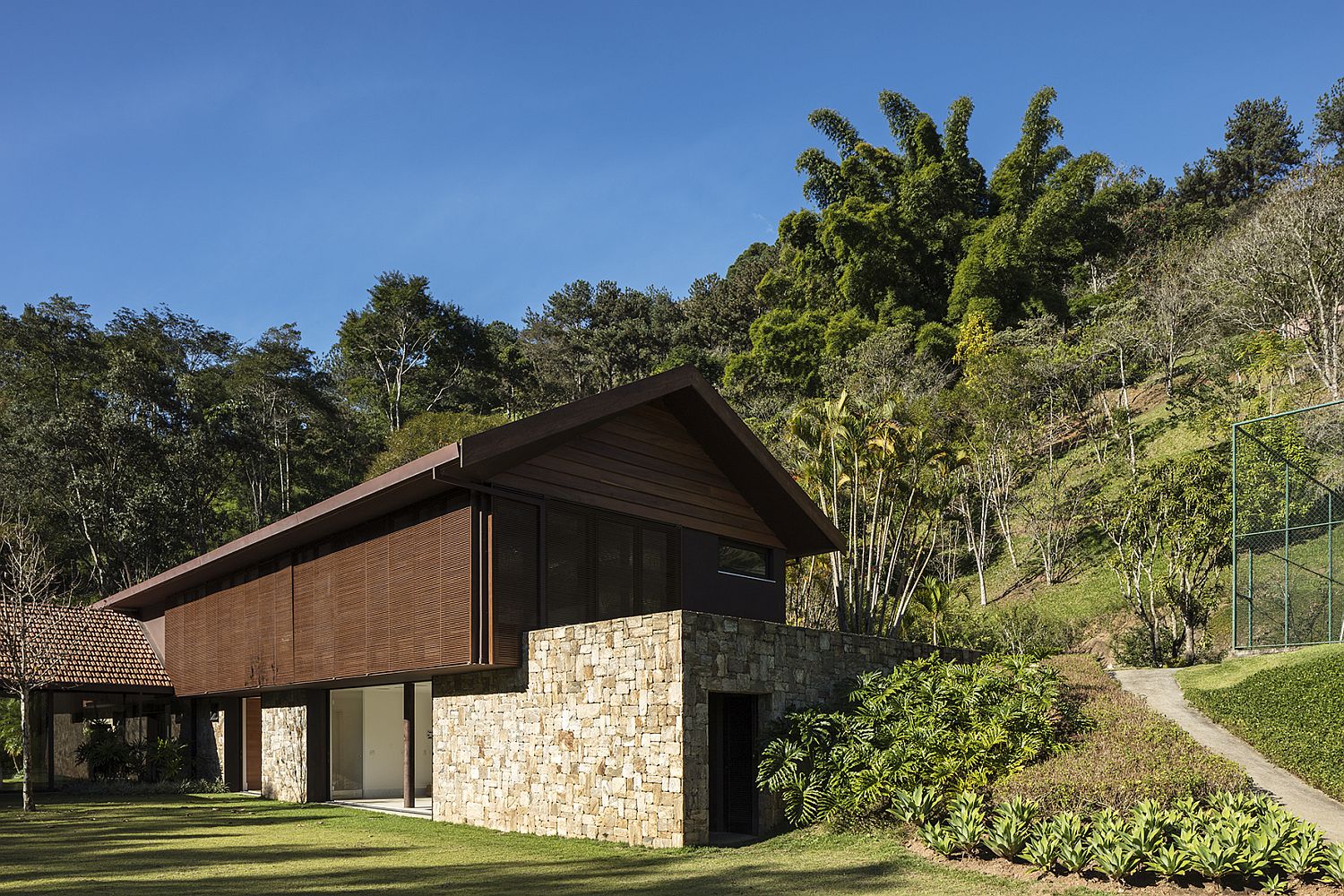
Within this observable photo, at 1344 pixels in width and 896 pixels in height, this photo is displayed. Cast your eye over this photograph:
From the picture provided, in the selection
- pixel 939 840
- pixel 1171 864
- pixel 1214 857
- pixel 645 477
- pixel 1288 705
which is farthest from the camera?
pixel 645 477

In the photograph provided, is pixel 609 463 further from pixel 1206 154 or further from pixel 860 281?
pixel 1206 154

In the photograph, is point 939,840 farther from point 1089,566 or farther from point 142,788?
point 1089,566

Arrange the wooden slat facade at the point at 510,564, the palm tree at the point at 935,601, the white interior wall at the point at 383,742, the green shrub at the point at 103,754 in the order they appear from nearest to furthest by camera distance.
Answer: the wooden slat facade at the point at 510,564, the white interior wall at the point at 383,742, the green shrub at the point at 103,754, the palm tree at the point at 935,601

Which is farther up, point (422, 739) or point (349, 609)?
A: point (349, 609)

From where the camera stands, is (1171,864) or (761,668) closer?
(1171,864)

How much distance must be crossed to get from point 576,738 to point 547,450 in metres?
4.10

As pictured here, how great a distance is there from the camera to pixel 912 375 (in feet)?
131

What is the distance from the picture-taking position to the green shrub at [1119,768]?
10953mm

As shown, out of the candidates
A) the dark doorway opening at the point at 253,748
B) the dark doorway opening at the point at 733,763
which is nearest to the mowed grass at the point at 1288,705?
the dark doorway opening at the point at 733,763

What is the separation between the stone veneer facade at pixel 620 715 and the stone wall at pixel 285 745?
5.23 meters

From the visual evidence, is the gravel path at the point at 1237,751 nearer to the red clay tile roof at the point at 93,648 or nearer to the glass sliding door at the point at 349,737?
the glass sliding door at the point at 349,737

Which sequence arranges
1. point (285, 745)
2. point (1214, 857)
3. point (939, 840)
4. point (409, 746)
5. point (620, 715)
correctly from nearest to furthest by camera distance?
point (1214, 857)
point (939, 840)
point (620, 715)
point (409, 746)
point (285, 745)

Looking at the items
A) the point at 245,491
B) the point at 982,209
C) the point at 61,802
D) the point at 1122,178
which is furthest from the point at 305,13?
the point at 1122,178

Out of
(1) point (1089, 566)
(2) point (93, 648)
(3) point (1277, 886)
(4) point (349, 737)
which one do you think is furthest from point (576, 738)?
(1) point (1089, 566)
